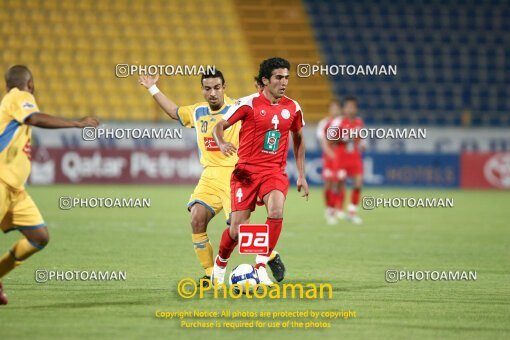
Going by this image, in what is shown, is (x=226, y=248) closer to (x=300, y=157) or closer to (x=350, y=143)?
(x=300, y=157)

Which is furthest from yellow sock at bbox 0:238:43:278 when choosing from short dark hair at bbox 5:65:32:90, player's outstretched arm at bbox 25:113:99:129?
short dark hair at bbox 5:65:32:90

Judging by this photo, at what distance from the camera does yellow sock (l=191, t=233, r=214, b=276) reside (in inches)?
371

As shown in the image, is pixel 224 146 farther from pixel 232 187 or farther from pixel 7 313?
pixel 7 313

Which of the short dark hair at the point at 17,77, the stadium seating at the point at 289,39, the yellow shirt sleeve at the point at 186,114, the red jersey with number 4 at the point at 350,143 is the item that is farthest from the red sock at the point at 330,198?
the stadium seating at the point at 289,39

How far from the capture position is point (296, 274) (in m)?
10.3

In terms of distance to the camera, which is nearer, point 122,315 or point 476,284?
point 122,315

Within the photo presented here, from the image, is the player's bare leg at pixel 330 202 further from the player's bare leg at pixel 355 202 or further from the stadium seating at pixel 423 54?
the stadium seating at pixel 423 54

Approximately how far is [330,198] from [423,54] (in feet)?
52.1

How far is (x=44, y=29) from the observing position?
30.7 metres

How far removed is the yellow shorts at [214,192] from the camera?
9.43 metres

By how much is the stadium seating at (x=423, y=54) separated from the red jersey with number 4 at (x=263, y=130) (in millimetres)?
21010

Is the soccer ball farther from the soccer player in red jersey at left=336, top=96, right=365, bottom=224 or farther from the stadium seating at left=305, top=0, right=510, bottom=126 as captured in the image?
the stadium seating at left=305, top=0, right=510, bottom=126

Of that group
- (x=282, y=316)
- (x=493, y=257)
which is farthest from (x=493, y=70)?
(x=282, y=316)

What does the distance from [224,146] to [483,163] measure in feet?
67.8
